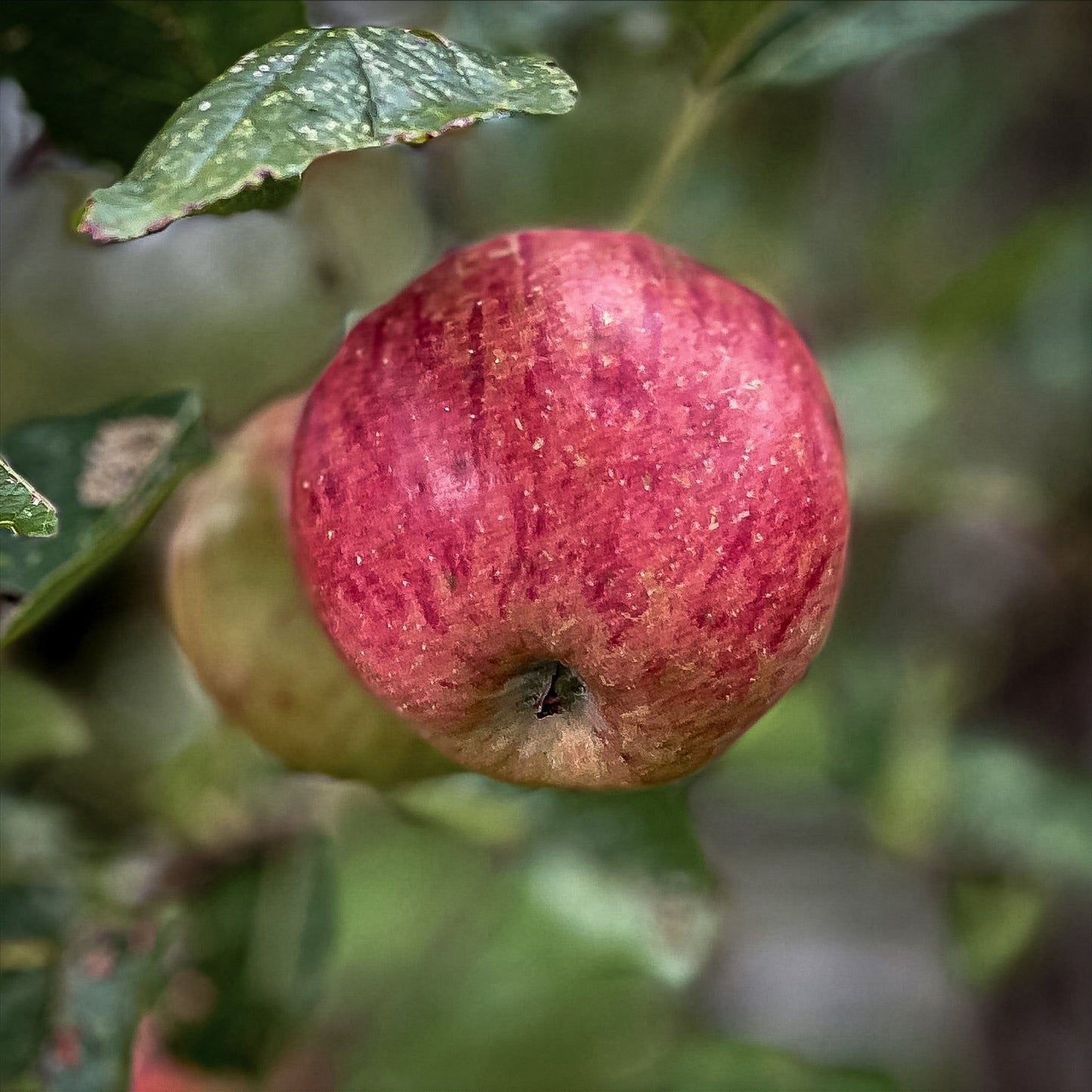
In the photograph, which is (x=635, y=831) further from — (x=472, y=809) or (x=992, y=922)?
(x=992, y=922)

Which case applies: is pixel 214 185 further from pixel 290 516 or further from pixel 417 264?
pixel 417 264

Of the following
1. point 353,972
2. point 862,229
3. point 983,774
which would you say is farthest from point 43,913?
point 862,229

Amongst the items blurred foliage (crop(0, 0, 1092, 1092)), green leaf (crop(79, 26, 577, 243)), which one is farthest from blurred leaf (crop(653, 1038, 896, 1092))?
green leaf (crop(79, 26, 577, 243))

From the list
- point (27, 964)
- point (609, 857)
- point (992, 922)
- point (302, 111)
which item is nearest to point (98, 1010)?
point (27, 964)

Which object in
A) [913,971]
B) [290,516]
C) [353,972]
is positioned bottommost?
[913,971]

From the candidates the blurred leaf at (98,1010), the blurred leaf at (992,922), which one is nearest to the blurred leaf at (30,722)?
the blurred leaf at (98,1010)

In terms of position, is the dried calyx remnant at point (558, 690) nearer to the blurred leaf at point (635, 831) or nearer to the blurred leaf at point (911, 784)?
the blurred leaf at point (635, 831)

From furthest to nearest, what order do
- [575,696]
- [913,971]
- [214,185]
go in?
[913,971] → [575,696] → [214,185]
